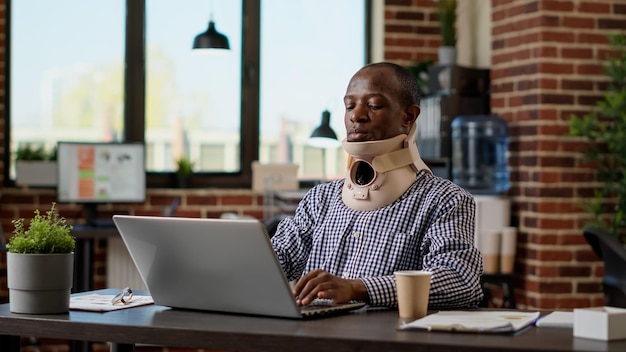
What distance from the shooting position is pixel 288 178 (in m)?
5.44

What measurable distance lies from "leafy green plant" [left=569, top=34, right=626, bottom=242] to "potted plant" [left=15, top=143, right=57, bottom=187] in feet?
8.71

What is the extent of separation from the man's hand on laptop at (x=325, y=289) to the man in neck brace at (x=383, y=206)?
7.9 inches

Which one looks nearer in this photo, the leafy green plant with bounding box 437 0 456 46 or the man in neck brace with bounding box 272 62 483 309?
the man in neck brace with bounding box 272 62 483 309

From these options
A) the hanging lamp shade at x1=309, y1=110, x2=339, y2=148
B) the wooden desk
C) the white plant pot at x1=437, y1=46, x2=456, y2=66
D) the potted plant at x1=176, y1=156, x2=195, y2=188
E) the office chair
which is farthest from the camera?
the potted plant at x1=176, y1=156, x2=195, y2=188

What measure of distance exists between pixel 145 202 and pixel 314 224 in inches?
115

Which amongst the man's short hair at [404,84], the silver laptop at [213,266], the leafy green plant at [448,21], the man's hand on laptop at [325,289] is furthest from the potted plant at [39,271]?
the leafy green plant at [448,21]

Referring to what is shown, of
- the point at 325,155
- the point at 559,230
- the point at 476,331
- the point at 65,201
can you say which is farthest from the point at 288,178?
the point at 476,331

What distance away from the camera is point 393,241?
7.86ft

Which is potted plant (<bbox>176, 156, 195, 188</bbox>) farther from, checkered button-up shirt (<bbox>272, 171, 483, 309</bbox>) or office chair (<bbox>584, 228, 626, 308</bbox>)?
checkered button-up shirt (<bbox>272, 171, 483, 309</bbox>)

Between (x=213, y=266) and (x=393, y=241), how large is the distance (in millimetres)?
593

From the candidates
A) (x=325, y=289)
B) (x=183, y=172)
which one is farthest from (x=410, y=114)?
(x=183, y=172)

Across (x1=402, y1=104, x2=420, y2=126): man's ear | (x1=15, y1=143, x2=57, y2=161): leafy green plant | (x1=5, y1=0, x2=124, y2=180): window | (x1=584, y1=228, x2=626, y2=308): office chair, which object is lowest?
(x1=584, y1=228, x2=626, y2=308): office chair

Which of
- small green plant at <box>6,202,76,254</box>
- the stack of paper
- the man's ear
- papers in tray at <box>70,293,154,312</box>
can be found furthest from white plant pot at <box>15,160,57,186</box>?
the stack of paper

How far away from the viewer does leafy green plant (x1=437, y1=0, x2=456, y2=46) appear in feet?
→ 17.1
